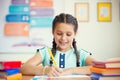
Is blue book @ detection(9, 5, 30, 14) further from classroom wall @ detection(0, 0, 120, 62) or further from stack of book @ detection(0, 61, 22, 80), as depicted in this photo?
stack of book @ detection(0, 61, 22, 80)

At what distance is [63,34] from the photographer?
1.76m

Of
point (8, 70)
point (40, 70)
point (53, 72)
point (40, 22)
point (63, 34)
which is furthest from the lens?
point (40, 22)

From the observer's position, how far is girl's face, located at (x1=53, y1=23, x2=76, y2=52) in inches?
69.3

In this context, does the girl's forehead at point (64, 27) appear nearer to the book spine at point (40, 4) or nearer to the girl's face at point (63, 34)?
the girl's face at point (63, 34)

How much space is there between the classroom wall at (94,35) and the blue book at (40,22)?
162 millimetres

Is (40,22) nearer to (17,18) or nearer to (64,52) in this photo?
(17,18)

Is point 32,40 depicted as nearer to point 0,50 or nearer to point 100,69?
point 0,50

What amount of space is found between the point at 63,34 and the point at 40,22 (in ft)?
5.92

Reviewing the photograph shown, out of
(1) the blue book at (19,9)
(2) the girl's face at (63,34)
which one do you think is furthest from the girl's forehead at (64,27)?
(1) the blue book at (19,9)

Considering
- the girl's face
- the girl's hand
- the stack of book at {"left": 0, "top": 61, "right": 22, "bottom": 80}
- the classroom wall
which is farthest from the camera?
the classroom wall

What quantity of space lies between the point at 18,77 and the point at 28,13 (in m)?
2.50

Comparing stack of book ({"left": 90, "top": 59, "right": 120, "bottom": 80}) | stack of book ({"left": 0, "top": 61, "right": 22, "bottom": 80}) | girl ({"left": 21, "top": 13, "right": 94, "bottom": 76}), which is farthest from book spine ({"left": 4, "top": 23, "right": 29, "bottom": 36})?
stack of book ({"left": 90, "top": 59, "right": 120, "bottom": 80})

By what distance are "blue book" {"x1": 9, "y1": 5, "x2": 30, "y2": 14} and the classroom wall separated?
11 cm

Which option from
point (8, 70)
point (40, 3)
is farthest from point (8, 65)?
point (40, 3)
